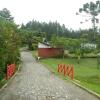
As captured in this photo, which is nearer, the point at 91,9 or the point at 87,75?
the point at 87,75

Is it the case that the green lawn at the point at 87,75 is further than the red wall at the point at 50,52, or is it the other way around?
the red wall at the point at 50,52

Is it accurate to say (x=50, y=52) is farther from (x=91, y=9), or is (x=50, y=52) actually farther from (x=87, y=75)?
(x=87, y=75)

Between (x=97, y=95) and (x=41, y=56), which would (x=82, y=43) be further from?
(x=97, y=95)

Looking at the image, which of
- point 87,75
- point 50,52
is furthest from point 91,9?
point 87,75

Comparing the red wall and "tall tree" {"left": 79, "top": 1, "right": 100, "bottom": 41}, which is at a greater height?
"tall tree" {"left": 79, "top": 1, "right": 100, "bottom": 41}

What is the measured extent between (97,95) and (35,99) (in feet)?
10.7

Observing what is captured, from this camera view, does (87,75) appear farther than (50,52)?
No

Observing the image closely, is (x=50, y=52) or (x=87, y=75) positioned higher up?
(x=50, y=52)

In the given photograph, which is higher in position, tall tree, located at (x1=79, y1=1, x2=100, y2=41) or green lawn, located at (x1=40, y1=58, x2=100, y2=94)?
tall tree, located at (x1=79, y1=1, x2=100, y2=41)

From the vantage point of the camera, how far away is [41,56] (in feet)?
213

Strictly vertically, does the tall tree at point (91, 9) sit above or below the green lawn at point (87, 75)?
above

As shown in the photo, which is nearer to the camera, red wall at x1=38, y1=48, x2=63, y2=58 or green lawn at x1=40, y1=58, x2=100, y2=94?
green lawn at x1=40, y1=58, x2=100, y2=94

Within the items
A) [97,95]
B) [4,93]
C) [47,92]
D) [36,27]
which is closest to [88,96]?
[97,95]

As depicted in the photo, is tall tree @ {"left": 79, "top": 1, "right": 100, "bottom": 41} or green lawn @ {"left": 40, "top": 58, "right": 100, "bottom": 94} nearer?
green lawn @ {"left": 40, "top": 58, "right": 100, "bottom": 94}
